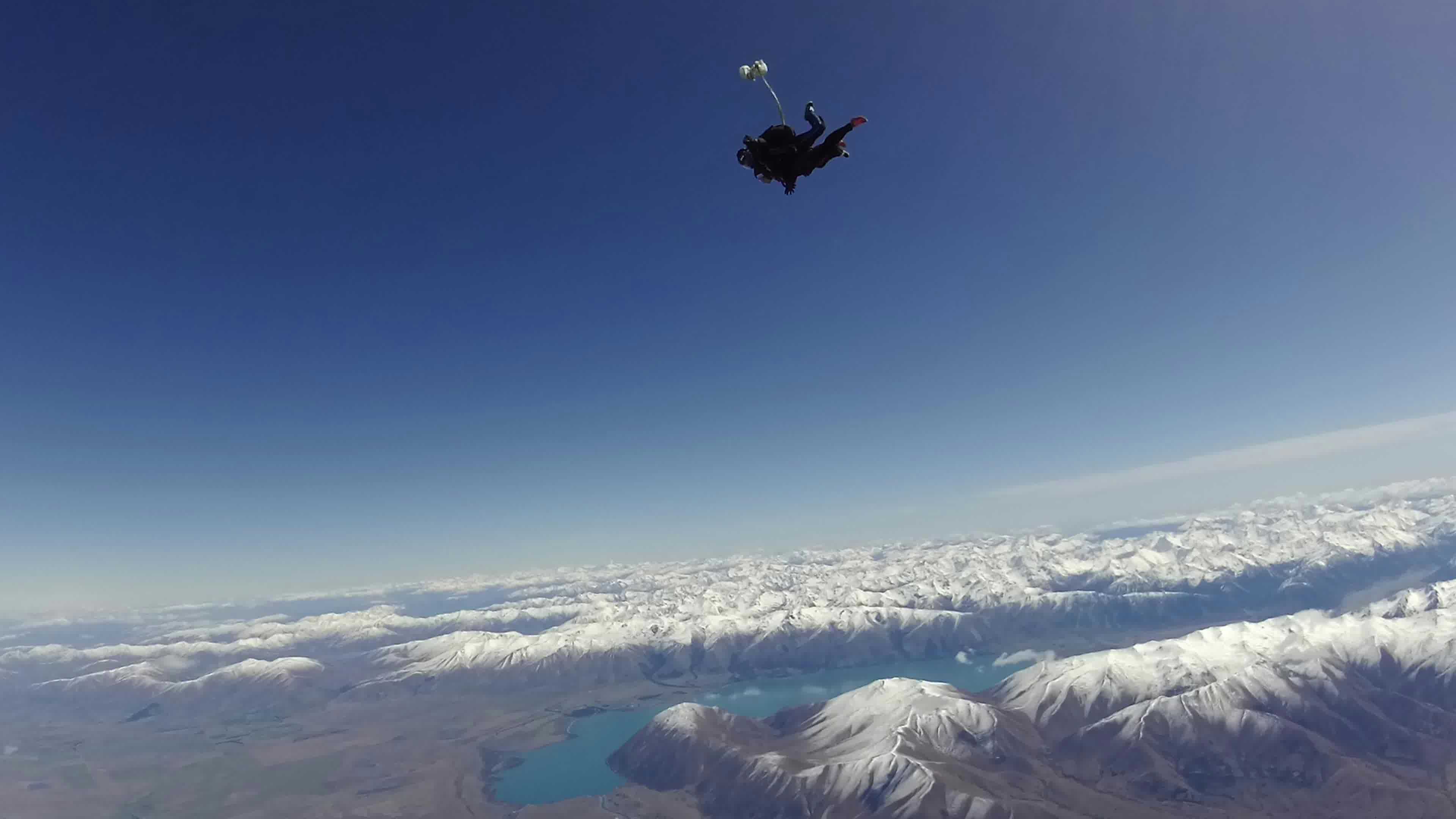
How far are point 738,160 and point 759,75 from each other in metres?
5.06

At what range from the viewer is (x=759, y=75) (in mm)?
20875

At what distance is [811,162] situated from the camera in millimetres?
25219

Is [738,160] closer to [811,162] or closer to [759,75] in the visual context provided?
[811,162]

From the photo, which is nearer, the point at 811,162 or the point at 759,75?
the point at 759,75

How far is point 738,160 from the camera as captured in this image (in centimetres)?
2583

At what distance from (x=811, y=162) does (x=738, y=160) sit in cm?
302

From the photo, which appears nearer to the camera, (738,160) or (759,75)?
(759,75)

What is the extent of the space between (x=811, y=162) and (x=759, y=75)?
5.06 m

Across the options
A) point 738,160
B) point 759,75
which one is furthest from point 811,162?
point 759,75
